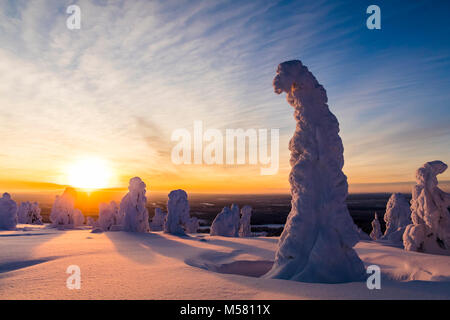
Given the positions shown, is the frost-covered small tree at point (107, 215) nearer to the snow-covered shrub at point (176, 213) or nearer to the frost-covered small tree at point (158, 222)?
the frost-covered small tree at point (158, 222)

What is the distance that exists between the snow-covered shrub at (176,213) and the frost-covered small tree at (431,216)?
62.7 feet

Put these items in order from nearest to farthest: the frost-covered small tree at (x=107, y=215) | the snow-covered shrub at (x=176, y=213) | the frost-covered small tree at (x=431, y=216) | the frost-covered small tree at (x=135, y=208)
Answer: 1. the frost-covered small tree at (x=431, y=216)
2. the frost-covered small tree at (x=135, y=208)
3. the snow-covered shrub at (x=176, y=213)
4. the frost-covered small tree at (x=107, y=215)

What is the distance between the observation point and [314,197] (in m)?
8.23

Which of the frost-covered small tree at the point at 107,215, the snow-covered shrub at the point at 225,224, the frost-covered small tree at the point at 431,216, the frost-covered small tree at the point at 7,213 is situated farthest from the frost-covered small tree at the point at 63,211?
the frost-covered small tree at the point at 431,216

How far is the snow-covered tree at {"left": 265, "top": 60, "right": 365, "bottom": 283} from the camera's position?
24.2 ft

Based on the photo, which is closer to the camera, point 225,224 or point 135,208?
point 135,208

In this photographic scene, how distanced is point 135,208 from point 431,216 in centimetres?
2312

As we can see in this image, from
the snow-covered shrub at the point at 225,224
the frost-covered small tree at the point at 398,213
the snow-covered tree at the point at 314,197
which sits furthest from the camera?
the snow-covered shrub at the point at 225,224

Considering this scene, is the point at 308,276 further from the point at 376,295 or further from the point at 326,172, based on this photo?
the point at 326,172

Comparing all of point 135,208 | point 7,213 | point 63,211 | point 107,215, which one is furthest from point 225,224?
point 7,213

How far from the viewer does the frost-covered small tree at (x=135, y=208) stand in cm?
2359

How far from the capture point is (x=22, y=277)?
6.82 metres

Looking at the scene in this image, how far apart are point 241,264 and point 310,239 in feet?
14.7

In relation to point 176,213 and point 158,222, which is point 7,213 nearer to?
point 158,222
